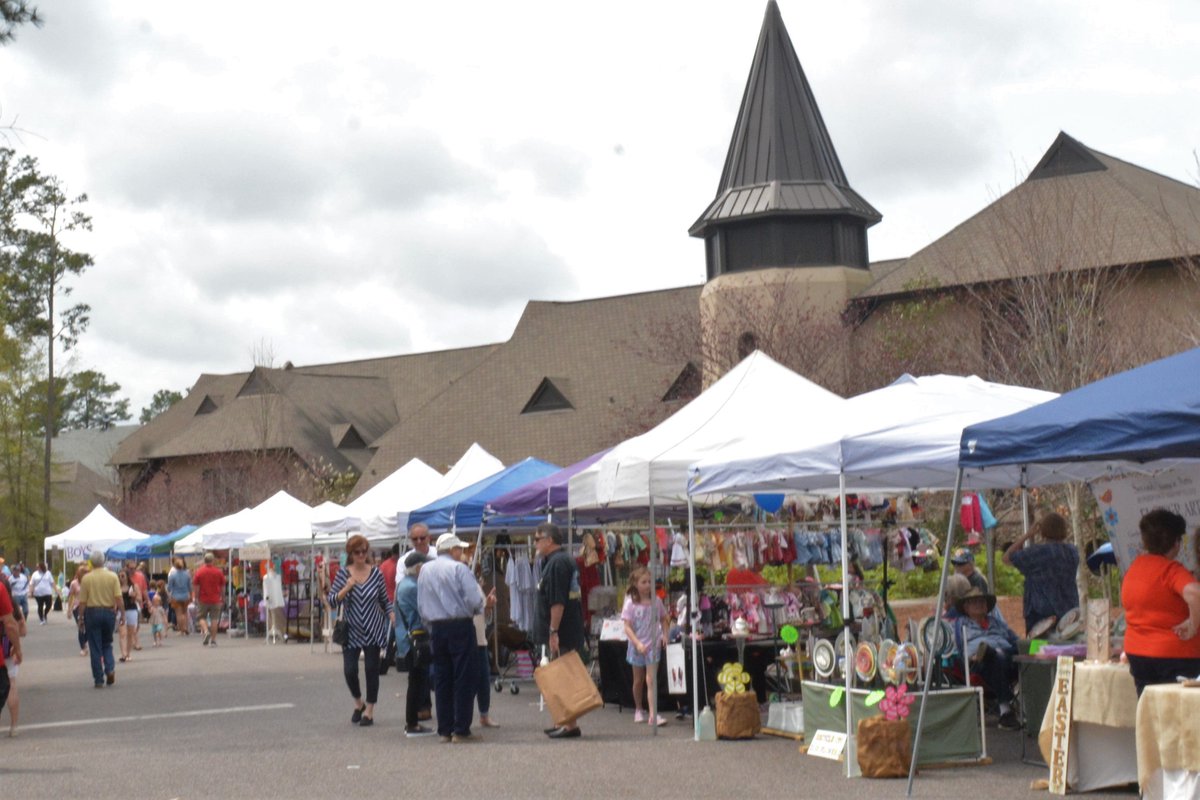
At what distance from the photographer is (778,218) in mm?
47750

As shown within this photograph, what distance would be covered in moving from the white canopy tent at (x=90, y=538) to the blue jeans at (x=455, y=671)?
114ft

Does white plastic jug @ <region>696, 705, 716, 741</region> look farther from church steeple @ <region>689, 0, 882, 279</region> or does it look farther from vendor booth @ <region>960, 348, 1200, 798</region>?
church steeple @ <region>689, 0, 882, 279</region>

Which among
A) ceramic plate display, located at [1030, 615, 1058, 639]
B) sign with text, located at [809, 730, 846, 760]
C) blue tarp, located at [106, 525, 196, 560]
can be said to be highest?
blue tarp, located at [106, 525, 196, 560]

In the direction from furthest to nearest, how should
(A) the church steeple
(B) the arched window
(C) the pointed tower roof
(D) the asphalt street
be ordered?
1. (C) the pointed tower roof
2. (A) the church steeple
3. (B) the arched window
4. (D) the asphalt street

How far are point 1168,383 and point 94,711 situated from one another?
1289 cm

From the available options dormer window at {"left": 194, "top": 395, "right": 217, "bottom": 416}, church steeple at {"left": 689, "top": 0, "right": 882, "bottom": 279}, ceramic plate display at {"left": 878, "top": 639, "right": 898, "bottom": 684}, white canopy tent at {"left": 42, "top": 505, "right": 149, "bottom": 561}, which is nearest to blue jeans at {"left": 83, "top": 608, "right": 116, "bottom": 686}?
ceramic plate display at {"left": 878, "top": 639, "right": 898, "bottom": 684}

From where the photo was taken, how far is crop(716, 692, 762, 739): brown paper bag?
43.9 ft

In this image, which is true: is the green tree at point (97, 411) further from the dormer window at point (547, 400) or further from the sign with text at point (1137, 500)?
the sign with text at point (1137, 500)

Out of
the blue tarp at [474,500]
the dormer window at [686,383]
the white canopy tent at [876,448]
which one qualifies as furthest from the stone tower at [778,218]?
the white canopy tent at [876,448]

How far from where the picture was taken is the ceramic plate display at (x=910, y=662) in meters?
11.4

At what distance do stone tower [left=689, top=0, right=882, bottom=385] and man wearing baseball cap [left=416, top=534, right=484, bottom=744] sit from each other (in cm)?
2983

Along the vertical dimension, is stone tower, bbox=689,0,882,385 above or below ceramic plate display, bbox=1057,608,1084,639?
above

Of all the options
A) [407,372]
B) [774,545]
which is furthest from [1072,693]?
[407,372]

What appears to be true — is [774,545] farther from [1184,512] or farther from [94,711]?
[94,711]
